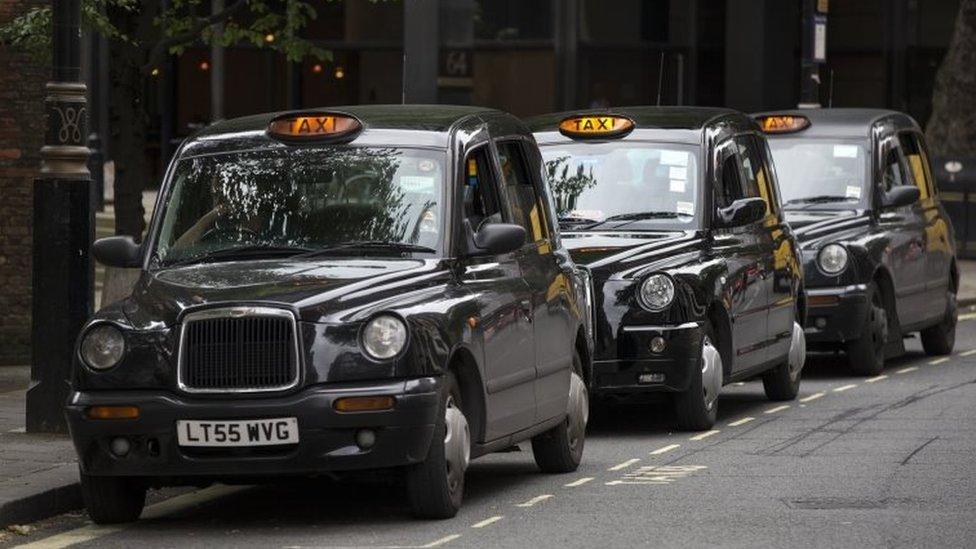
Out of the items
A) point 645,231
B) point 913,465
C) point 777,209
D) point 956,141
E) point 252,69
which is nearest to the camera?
point 913,465

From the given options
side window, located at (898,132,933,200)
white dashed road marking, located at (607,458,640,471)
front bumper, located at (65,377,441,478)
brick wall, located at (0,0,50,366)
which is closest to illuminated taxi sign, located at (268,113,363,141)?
front bumper, located at (65,377,441,478)

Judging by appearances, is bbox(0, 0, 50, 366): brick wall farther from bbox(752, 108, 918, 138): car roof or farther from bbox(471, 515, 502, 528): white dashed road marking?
bbox(471, 515, 502, 528): white dashed road marking

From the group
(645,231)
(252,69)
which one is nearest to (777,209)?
(645,231)

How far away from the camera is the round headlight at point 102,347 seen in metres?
9.83

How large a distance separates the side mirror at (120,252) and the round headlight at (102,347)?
927 millimetres

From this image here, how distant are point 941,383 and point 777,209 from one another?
2.10 m

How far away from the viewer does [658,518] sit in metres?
10.2

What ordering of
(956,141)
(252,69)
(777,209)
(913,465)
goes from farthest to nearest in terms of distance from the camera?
1. (252,69)
2. (956,141)
3. (777,209)
4. (913,465)

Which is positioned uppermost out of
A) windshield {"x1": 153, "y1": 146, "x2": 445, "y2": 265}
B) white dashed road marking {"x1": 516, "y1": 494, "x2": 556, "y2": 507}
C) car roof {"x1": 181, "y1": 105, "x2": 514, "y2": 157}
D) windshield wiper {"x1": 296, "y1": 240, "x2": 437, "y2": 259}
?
car roof {"x1": 181, "y1": 105, "x2": 514, "y2": 157}

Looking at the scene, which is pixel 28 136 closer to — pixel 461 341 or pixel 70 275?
pixel 70 275

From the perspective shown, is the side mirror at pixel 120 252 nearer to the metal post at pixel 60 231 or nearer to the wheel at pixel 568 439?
the metal post at pixel 60 231

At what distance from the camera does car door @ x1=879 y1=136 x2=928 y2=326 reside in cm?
1836

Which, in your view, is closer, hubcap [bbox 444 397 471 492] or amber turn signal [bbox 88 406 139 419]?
amber turn signal [bbox 88 406 139 419]

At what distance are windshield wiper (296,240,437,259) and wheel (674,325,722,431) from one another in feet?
11.8
